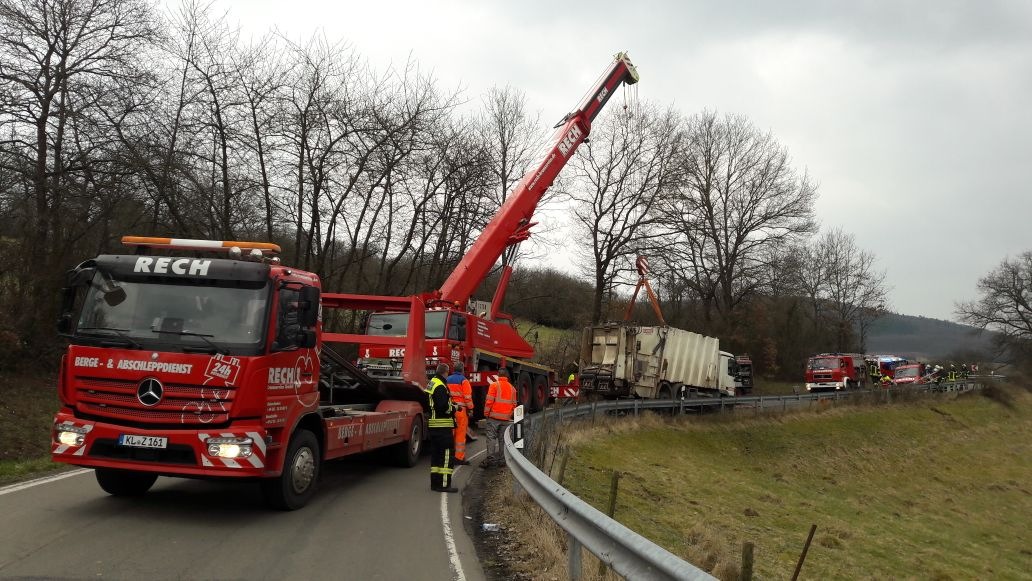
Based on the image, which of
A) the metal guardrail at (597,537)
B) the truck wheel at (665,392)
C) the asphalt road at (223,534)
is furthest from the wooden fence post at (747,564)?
the truck wheel at (665,392)

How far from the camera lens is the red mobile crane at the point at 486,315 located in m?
13.2

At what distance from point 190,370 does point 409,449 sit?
513 cm

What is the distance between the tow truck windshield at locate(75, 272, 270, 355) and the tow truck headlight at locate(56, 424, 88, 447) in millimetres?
825

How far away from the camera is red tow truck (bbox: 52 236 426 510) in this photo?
668 cm

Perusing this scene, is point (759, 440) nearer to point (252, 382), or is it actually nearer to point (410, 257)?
point (410, 257)

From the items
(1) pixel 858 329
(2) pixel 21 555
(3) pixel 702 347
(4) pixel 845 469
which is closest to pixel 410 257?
(3) pixel 702 347

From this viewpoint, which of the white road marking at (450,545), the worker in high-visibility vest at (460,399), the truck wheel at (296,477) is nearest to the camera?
the white road marking at (450,545)

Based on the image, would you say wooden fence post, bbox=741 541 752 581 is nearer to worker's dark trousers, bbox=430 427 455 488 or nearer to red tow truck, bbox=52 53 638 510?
red tow truck, bbox=52 53 638 510

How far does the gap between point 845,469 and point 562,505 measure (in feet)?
66.6

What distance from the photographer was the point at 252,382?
6.81 m

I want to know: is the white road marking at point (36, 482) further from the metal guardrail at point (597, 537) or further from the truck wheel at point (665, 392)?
the truck wheel at point (665, 392)

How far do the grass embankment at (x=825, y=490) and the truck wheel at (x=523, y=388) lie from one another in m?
2.66

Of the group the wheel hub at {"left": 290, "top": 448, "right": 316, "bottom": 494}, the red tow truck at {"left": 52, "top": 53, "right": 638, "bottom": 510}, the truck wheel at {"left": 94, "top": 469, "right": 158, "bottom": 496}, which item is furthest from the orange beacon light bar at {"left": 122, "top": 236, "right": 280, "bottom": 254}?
the truck wheel at {"left": 94, "top": 469, "right": 158, "bottom": 496}

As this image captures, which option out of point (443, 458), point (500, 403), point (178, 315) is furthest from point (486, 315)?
point (178, 315)
